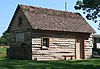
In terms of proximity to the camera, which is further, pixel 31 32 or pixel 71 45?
pixel 71 45

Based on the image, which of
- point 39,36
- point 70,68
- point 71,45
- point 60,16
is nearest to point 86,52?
point 71,45

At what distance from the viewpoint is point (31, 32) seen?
89.4ft

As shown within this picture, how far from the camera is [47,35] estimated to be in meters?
28.2

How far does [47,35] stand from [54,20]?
2722mm

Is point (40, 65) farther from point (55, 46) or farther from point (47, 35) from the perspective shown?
point (55, 46)

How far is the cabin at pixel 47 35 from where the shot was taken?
2747 cm

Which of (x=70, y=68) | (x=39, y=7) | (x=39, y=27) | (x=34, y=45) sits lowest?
(x=70, y=68)

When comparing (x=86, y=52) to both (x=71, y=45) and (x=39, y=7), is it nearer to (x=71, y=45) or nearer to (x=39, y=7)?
(x=71, y=45)

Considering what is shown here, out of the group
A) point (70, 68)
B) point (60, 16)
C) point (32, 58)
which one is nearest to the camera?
point (70, 68)

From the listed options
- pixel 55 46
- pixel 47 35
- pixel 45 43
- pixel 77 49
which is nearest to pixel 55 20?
pixel 47 35

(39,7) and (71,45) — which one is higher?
(39,7)

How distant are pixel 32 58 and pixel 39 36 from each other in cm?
228

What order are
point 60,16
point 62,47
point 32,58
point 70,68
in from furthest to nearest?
point 60,16
point 62,47
point 32,58
point 70,68

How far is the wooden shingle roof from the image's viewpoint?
92.2ft
